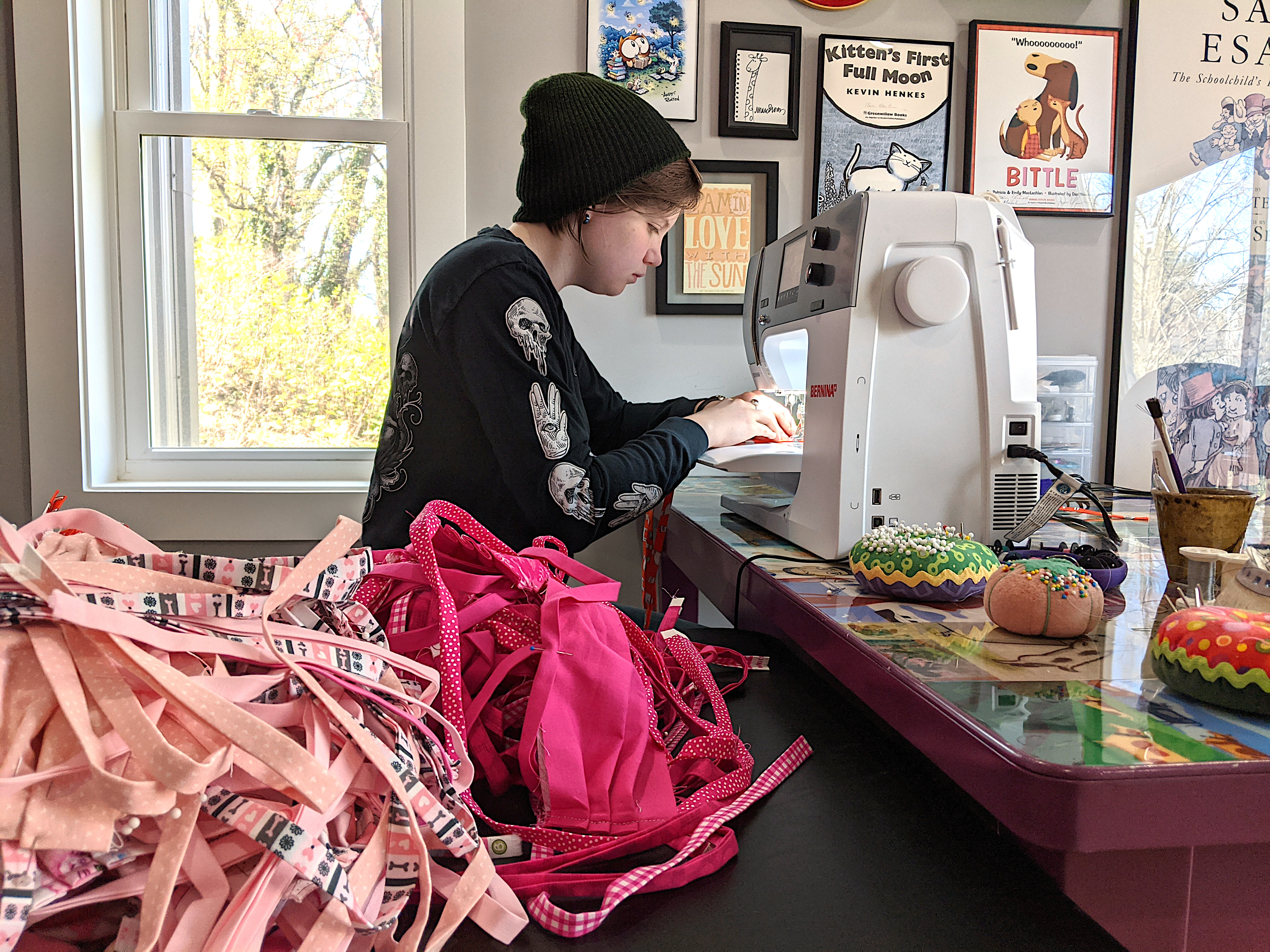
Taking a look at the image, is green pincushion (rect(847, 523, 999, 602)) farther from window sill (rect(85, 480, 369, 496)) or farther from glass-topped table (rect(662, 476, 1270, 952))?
window sill (rect(85, 480, 369, 496))

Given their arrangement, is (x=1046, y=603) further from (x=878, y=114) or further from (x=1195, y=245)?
(x=1195, y=245)

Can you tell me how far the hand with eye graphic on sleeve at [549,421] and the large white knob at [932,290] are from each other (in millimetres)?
440

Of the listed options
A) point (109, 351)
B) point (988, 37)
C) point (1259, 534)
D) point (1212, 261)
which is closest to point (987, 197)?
point (1259, 534)

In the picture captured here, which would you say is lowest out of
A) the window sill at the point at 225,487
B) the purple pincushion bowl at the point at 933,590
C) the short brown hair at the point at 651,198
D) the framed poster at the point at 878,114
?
the window sill at the point at 225,487

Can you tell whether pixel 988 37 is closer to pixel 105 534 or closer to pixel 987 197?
pixel 987 197

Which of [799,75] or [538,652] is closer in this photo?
[538,652]

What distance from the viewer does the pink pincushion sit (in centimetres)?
68

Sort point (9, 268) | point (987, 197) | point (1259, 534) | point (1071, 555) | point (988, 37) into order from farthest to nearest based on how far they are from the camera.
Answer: point (988, 37)
point (9, 268)
point (1259, 534)
point (987, 197)
point (1071, 555)

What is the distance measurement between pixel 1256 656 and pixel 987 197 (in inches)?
28.9

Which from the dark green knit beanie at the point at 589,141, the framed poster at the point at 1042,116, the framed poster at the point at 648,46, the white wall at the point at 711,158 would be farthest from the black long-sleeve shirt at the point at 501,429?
the framed poster at the point at 1042,116

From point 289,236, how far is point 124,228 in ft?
1.15

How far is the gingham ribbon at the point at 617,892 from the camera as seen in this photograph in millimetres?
423

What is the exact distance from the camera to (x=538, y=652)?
568 mm

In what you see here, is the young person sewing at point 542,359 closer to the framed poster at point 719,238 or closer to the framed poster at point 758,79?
the framed poster at point 719,238
